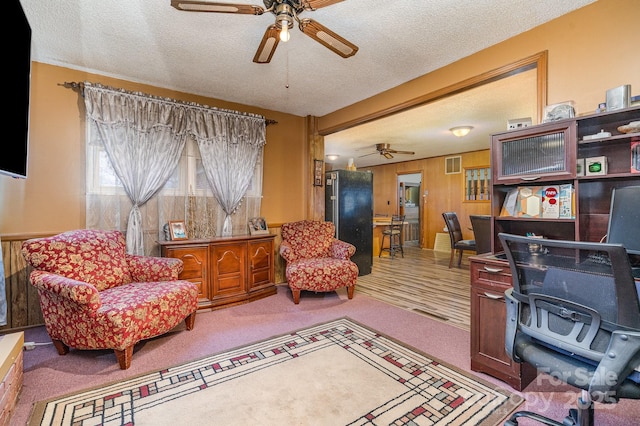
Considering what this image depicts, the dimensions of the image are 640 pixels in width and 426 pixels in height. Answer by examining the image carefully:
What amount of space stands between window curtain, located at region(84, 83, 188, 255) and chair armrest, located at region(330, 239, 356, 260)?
7.24 feet

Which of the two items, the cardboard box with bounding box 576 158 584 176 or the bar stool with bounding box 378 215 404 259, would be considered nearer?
the cardboard box with bounding box 576 158 584 176

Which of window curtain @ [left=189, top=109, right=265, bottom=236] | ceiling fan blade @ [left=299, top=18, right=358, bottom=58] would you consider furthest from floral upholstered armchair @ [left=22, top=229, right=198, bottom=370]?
ceiling fan blade @ [left=299, top=18, right=358, bottom=58]

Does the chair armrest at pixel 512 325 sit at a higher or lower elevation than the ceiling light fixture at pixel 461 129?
lower

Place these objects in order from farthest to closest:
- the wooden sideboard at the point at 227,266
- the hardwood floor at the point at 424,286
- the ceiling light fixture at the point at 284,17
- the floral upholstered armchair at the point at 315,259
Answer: the floral upholstered armchair at the point at 315,259 → the hardwood floor at the point at 424,286 → the wooden sideboard at the point at 227,266 → the ceiling light fixture at the point at 284,17

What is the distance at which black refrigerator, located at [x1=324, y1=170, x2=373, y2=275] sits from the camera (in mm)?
4770

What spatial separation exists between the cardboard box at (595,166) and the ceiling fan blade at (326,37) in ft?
5.44

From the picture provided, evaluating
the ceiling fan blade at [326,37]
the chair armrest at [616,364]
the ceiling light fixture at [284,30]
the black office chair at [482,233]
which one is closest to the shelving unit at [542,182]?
the chair armrest at [616,364]

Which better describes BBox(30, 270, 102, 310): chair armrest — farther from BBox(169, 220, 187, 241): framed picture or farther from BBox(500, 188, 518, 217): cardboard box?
BBox(500, 188, 518, 217): cardboard box

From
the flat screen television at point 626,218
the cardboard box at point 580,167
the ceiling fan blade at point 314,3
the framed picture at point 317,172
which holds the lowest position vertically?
the flat screen television at point 626,218

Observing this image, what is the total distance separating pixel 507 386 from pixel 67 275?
10.7ft

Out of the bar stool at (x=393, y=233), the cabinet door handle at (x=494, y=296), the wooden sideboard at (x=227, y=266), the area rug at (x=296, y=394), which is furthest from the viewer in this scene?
the bar stool at (x=393, y=233)

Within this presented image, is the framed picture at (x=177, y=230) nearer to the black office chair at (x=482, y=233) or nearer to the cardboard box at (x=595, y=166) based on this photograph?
the cardboard box at (x=595, y=166)

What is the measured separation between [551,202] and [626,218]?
1.21ft

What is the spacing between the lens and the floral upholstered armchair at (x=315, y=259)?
3.44 m
